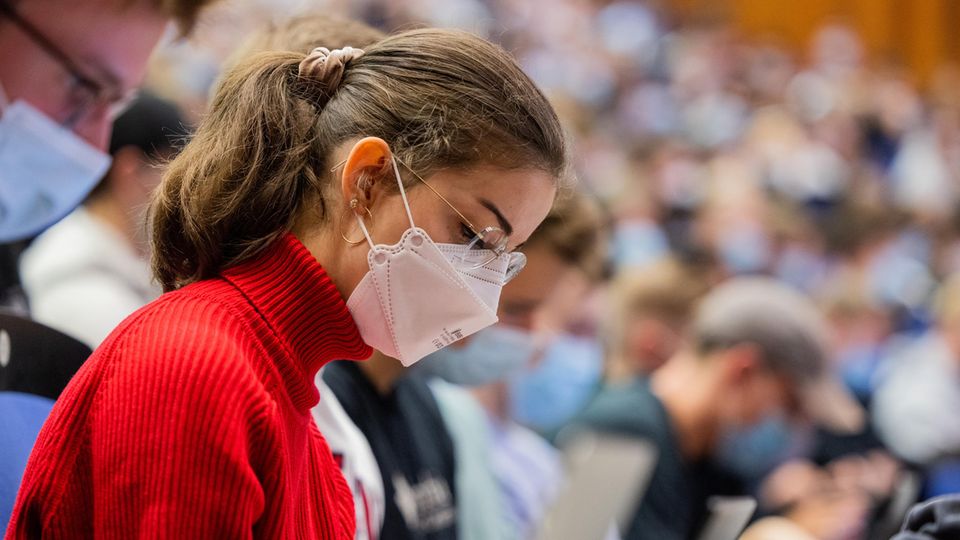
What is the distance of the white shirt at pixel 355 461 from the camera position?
160 centimetres

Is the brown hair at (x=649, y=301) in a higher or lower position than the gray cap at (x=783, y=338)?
lower

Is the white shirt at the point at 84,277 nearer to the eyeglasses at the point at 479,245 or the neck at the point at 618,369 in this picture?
the eyeglasses at the point at 479,245

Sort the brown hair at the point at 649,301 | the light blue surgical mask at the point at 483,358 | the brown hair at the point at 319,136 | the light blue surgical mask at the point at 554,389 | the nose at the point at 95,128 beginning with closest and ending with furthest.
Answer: the brown hair at the point at 319,136, the nose at the point at 95,128, the light blue surgical mask at the point at 483,358, the brown hair at the point at 649,301, the light blue surgical mask at the point at 554,389

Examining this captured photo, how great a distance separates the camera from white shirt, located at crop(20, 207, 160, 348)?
6.73 ft

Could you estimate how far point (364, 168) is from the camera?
3.87 feet

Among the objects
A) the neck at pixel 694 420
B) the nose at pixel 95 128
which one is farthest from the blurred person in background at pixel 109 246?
the neck at pixel 694 420

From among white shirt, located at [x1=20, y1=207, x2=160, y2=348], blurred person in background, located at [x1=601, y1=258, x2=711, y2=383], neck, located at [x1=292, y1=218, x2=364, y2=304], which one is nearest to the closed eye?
neck, located at [x1=292, y1=218, x2=364, y2=304]

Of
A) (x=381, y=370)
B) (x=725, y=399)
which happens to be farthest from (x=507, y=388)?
(x=381, y=370)

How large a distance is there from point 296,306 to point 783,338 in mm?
1701

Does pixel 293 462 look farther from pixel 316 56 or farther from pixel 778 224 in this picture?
pixel 778 224

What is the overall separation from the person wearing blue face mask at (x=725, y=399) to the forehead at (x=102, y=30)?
4.01 ft

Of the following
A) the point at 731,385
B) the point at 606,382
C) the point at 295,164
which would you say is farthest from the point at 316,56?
the point at 606,382

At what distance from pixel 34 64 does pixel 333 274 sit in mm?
757

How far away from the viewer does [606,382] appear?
333cm
